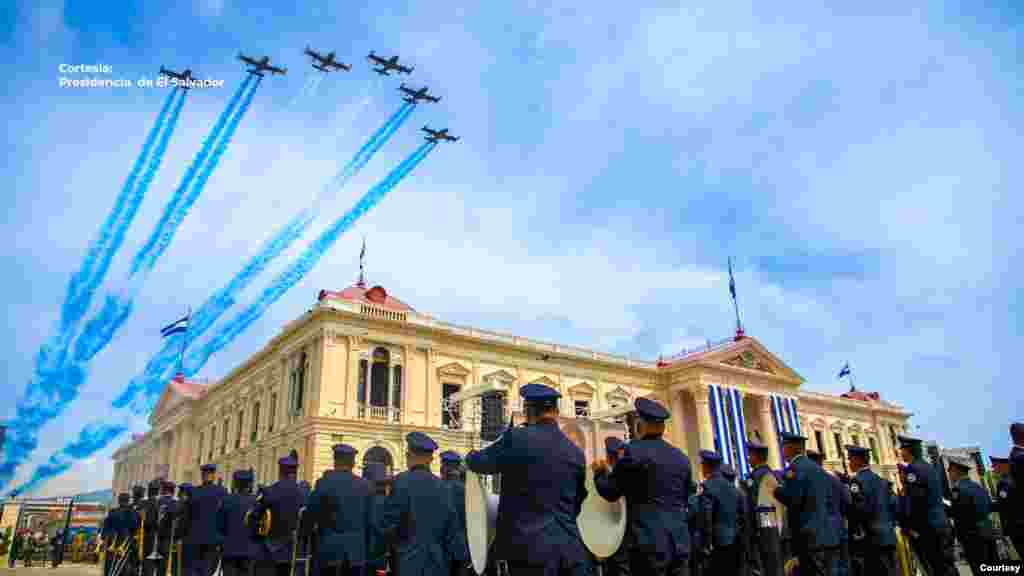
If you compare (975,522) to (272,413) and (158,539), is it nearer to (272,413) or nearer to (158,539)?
(158,539)

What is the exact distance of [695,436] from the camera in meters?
37.0

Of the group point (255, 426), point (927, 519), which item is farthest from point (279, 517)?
point (255, 426)

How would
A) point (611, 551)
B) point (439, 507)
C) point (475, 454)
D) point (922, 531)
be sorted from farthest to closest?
point (922, 531)
point (439, 507)
point (611, 551)
point (475, 454)

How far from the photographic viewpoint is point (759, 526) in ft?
24.7

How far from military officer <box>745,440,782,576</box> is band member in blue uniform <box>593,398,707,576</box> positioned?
2.84 m

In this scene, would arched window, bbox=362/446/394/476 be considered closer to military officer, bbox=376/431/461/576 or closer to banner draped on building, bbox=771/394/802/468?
military officer, bbox=376/431/461/576

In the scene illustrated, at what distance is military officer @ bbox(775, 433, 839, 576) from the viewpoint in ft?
19.7

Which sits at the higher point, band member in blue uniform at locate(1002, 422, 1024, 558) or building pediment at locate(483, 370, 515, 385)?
building pediment at locate(483, 370, 515, 385)

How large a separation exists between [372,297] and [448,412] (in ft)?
20.8

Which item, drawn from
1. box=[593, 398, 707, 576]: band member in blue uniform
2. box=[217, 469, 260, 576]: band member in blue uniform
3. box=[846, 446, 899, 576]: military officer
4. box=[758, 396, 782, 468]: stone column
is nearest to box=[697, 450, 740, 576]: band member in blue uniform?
box=[846, 446, 899, 576]: military officer

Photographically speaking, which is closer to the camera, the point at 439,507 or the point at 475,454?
Result: the point at 475,454

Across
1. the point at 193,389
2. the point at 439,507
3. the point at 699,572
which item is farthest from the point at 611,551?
the point at 193,389

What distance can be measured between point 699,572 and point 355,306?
22.7 meters

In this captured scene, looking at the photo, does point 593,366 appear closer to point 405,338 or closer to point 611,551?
point 405,338
